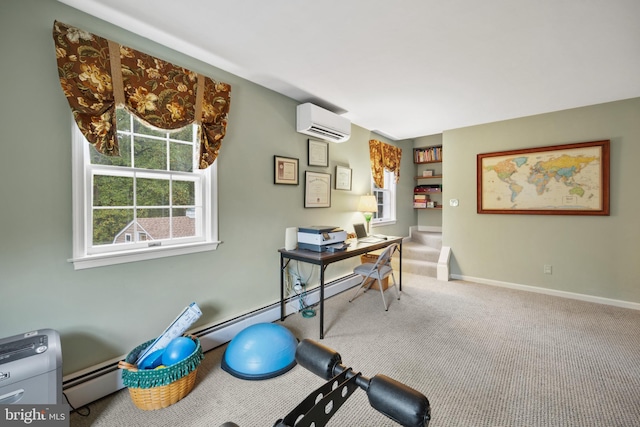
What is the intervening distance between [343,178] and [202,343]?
2.56m

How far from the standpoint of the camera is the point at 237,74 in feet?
8.26

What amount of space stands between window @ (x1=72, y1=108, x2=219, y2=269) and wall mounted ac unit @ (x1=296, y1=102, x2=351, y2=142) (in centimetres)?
114

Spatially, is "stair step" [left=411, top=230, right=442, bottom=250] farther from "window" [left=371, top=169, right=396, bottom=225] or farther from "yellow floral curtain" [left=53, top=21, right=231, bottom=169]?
"yellow floral curtain" [left=53, top=21, right=231, bottom=169]

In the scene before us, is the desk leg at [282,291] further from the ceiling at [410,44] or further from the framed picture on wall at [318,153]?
the ceiling at [410,44]

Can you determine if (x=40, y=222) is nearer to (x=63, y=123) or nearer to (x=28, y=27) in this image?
(x=63, y=123)

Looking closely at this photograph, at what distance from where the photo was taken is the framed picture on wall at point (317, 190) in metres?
3.23

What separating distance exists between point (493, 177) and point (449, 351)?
2754 mm

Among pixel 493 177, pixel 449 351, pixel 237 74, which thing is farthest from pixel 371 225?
pixel 237 74

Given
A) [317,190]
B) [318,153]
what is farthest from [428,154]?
[317,190]

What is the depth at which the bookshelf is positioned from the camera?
540 centimetres

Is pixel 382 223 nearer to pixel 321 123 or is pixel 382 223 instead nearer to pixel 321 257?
pixel 321 123

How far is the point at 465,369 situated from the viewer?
2.04 metres

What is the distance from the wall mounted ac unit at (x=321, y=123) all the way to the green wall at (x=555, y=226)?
79.6 inches

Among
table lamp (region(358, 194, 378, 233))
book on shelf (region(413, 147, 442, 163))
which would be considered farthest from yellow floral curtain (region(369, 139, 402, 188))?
book on shelf (region(413, 147, 442, 163))
